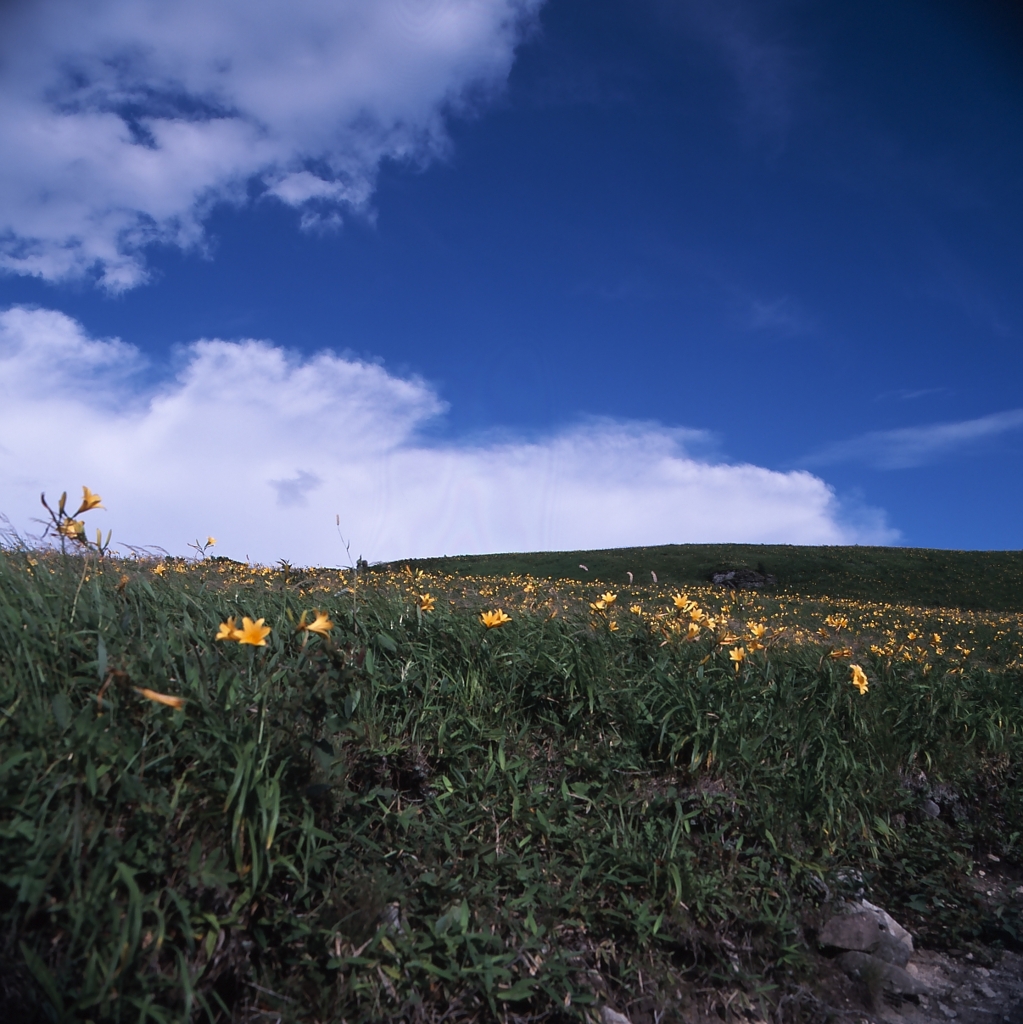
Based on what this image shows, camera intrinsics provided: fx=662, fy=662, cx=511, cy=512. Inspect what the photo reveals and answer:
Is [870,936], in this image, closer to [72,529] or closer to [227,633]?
[227,633]

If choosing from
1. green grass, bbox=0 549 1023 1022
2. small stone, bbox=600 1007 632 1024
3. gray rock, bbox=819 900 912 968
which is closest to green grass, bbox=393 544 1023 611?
green grass, bbox=0 549 1023 1022

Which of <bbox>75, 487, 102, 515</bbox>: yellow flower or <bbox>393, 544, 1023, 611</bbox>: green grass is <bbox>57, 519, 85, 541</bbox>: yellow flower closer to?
<bbox>75, 487, 102, 515</bbox>: yellow flower

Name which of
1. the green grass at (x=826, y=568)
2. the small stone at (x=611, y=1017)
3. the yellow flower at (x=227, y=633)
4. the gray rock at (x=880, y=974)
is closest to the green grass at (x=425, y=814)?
the small stone at (x=611, y=1017)

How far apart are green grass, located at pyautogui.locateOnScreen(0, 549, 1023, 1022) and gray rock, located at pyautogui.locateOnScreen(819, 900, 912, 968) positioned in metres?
0.12

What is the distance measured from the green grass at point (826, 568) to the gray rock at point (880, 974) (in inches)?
1075

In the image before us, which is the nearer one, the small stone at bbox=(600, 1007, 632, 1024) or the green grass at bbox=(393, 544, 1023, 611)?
the small stone at bbox=(600, 1007, 632, 1024)

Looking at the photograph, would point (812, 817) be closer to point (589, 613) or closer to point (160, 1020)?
point (589, 613)

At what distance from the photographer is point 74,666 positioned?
287 cm

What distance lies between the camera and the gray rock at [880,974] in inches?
109

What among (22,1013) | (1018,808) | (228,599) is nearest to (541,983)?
(22,1013)

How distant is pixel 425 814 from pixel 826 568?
39.7 m

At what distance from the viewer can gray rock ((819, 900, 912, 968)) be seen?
2924 millimetres

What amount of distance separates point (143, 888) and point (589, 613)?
371cm

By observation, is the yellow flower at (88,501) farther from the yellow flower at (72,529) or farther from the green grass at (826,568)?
the green grass at (826,568)
